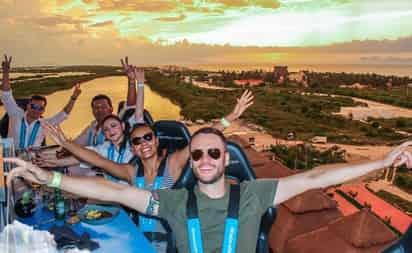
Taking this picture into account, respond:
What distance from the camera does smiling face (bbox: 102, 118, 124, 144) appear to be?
2.73 m

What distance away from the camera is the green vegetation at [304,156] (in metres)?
5.61

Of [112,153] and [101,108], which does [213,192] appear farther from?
[101,108]

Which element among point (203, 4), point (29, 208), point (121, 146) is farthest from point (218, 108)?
point (29, 208)

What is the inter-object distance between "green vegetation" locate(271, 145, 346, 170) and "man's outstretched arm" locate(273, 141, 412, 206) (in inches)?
153

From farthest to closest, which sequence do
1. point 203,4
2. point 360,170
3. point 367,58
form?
point 367,58 < point 203,4 < point 360,170

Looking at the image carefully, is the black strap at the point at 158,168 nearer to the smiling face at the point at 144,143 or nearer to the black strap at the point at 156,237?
the smiling face at the point at 144,143

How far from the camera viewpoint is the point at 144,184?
7.00 ft

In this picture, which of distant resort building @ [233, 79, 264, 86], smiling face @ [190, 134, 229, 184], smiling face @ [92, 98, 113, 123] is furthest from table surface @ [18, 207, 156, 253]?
distant resort building @ [233, 79, 264, 86]

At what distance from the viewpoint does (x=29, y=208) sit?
6.48 feet

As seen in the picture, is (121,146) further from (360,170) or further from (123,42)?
(123,42)

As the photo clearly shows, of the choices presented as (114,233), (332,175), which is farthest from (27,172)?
(332,175)

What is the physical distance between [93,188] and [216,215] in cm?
41

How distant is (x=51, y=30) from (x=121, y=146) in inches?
258

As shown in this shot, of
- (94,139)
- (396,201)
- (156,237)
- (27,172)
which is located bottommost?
(396,201)
